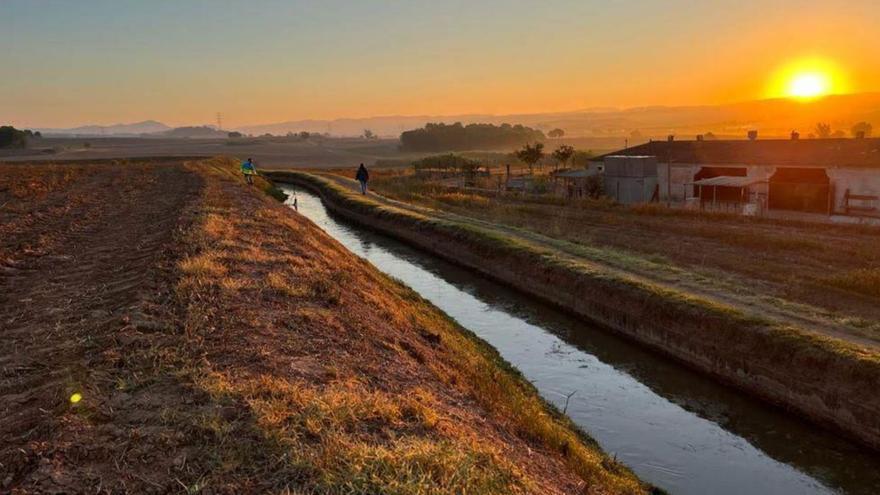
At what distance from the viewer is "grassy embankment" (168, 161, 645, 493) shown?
573 cm

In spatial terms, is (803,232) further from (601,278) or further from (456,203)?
(456,203)

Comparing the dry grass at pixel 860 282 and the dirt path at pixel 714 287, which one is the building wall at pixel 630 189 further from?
the dry grass at pixel 860 282

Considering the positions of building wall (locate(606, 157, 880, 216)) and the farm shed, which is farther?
the farm shed

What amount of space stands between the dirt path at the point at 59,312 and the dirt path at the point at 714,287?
45.7 feet

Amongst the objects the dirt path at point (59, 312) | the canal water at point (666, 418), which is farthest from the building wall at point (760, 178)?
the dirt path at point (59, 312)

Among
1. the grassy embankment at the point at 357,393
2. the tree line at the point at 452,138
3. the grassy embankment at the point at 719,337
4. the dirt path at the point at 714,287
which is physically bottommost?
the grassy embankment at the point at 719,337

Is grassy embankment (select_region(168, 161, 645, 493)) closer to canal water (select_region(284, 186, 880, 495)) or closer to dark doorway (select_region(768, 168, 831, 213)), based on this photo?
canal water (select_region(284, 186, 880, 495))

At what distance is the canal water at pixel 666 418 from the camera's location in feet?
33.8

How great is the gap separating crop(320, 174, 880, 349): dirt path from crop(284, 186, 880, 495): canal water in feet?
7.78

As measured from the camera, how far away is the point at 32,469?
5.30 metres

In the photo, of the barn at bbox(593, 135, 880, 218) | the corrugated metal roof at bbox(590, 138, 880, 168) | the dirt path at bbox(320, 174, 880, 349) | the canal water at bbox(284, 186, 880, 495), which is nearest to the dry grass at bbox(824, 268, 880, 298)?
the dirt path at bbox(320, 174, 880, 349)

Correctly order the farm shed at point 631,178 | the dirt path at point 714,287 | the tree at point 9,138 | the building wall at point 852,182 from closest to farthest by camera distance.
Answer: the dirt path at point 714,287 → the building wall at point 852,182 → the farm shed at point 631,178 → the tree at point 9,138

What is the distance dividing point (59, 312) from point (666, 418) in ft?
39.3

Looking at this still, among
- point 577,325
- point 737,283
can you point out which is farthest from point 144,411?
point 737,283
